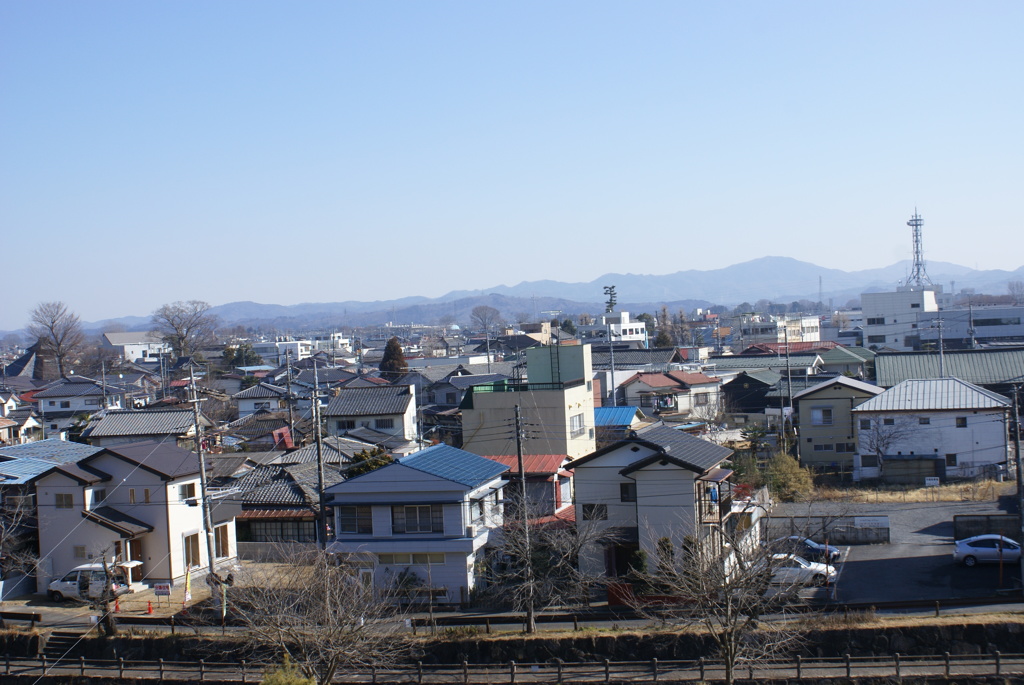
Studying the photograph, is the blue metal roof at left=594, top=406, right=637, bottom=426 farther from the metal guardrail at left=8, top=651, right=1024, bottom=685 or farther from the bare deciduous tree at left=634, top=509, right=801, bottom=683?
the metal guardrail at left=8, top=651, right=1024, bottom=685

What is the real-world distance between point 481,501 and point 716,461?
13.6ft

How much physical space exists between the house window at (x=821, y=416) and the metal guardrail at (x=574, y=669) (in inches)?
491

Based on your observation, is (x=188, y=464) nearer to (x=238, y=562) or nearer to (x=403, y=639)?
(x=238, y=562)

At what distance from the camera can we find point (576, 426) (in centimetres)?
2188

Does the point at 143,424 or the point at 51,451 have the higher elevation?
the point at 51,451

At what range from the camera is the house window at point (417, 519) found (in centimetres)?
A: 1453

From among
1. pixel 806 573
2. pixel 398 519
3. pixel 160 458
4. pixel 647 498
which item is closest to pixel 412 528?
pixel 398 519

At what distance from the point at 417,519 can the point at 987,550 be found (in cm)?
952

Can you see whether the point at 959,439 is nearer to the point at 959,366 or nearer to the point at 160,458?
the point at 959,366

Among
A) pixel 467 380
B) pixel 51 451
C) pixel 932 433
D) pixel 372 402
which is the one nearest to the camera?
pixel 51 451

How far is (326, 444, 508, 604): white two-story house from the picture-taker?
14414mm

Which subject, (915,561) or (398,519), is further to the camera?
(915,561)

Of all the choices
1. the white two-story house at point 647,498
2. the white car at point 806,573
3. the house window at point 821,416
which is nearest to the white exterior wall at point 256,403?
the house window at point 821,416

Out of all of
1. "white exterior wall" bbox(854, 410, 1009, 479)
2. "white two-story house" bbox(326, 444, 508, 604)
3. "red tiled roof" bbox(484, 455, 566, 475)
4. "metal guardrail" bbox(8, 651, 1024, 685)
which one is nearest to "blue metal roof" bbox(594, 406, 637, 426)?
"white exterior wall" bbox(854, 410, 1009, 479)
